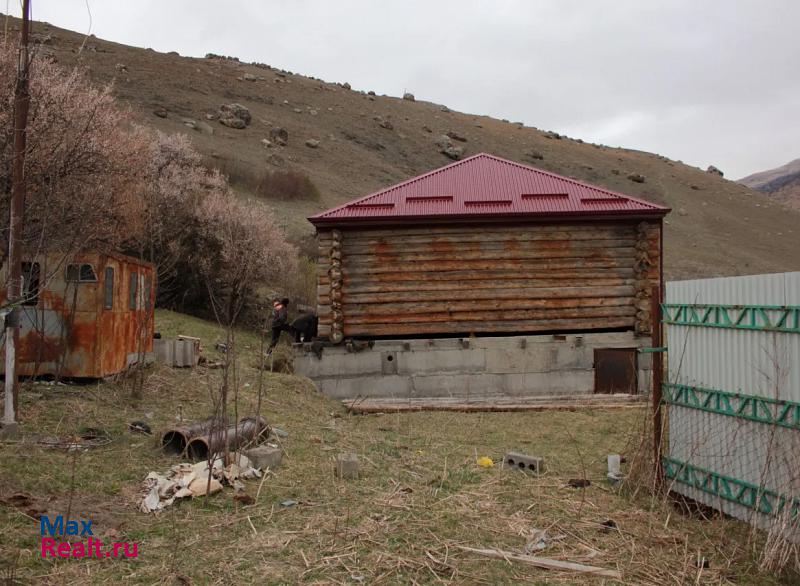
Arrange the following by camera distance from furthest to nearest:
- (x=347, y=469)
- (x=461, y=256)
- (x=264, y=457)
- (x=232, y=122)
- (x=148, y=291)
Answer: (x=232, y=122) → (x=461, y=256) → (x=148, y=291) → (x=264, y=457) → (x=347, y=469)

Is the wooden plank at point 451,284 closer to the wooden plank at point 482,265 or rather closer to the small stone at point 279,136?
the wooden plank at point 482,265

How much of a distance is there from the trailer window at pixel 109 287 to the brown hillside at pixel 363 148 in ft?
64.7

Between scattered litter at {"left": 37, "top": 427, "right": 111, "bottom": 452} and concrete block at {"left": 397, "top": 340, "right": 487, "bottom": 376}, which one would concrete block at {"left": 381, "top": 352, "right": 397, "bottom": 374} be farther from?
Result: scattered litter at {"left": 37, "top": 427, "right": 111, "bottom": 452}

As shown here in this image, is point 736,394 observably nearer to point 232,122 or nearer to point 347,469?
point 347,469

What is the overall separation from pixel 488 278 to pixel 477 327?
1062mm

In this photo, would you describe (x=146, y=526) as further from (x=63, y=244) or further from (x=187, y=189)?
(x=187, y=189)

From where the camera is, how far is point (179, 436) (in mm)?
7461

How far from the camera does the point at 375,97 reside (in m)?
72.3

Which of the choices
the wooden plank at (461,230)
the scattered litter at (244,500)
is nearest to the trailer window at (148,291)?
the wooden plank at (461,230)

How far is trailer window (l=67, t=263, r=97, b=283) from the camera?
1001cm

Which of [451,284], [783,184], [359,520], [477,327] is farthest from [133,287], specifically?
[783,184]

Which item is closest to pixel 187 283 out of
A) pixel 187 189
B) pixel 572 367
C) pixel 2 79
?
pixel 187 189

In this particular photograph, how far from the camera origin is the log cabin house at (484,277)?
14383 mm

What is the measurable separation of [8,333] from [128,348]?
417 cm
